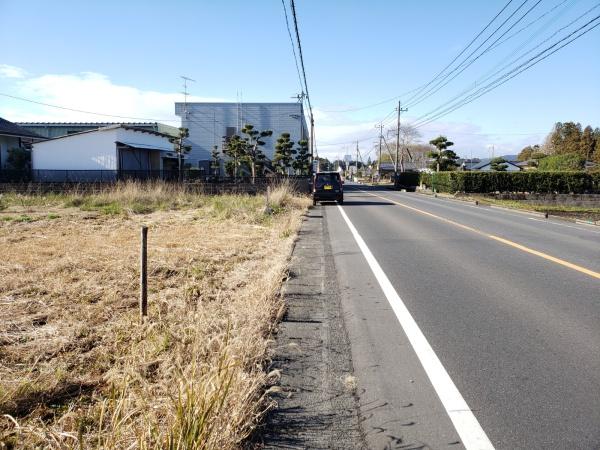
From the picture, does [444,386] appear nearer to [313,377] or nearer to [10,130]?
[313,377]

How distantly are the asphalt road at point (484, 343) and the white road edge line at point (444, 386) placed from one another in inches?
1.2

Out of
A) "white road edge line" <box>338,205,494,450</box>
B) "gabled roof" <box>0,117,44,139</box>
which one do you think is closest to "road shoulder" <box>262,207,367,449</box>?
"white road edge line" <box>338,205,494,450</box>

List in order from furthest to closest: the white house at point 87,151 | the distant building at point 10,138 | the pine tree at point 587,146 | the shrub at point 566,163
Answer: the pine tree at point 587,146 → the shrub at point 566,163 → the distant building at point 10,138 → the white house at point 87,151

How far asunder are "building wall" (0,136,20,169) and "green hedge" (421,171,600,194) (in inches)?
1291

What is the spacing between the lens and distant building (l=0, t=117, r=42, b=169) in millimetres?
31125

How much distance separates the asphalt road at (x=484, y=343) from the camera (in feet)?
9.26

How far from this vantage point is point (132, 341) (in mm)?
4004

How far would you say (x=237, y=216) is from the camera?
14688mm

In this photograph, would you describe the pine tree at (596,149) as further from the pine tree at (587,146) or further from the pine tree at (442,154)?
the pine tree at (442,154)

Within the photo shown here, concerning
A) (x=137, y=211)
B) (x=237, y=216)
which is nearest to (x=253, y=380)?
(x=237, y=216)

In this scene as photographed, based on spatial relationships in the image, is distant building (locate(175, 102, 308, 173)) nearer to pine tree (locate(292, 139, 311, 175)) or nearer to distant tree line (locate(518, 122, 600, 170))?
pine tree (locate(292, 139, 311, 175))

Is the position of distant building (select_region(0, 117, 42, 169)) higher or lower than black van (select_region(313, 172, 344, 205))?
higher

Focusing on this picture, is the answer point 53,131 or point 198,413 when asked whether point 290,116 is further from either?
point 198,413

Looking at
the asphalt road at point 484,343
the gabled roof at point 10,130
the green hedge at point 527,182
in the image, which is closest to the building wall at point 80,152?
the gabled roof at point 10,130
